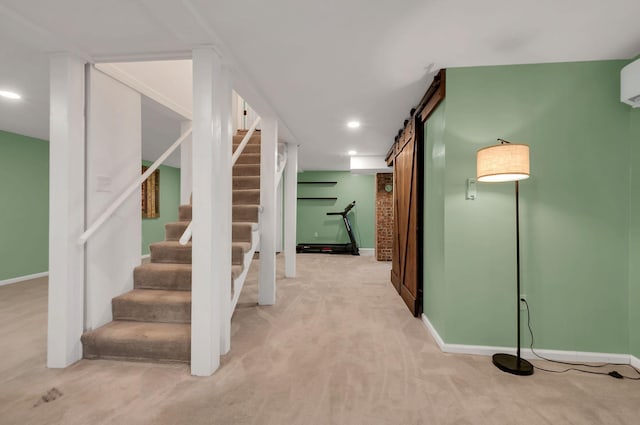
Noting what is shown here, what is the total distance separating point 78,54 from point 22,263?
431cm

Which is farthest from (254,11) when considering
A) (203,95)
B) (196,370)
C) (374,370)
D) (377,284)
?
(377,284)

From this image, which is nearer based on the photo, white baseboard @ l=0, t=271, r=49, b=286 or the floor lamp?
the floor lamp

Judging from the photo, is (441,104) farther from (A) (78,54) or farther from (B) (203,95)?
(A) (78,54)

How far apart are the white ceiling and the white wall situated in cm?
37

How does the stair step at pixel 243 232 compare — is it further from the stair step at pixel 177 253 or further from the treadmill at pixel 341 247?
the treadmill at pixel 341 247

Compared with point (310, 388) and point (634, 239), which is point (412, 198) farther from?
point (310, 388)

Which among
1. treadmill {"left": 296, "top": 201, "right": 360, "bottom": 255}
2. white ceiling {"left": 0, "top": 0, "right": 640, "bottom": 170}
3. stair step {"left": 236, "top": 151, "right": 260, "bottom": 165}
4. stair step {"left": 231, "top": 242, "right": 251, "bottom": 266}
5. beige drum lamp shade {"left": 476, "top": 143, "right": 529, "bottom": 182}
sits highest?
white ceiling {"left": 0, "top": 0, "right": 640, "bottom": 170}

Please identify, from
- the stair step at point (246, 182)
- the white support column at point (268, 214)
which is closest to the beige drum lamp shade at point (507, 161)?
the white support column at point (268, 214)

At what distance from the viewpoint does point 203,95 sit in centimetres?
200

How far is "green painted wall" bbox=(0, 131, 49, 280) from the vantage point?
439cm

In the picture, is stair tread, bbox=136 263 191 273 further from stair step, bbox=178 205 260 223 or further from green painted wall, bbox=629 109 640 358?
green painted wall, bbox=629 109 640 358

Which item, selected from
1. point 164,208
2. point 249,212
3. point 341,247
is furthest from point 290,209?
point 164,208

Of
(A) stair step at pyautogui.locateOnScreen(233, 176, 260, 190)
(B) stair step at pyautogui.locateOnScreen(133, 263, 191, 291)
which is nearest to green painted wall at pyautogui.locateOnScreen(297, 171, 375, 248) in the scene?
(A) stair step at pyautogui.locateOnScreen(233, 176, 260, 190)

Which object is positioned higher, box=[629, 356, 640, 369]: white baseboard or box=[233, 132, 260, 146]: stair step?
box=[233, 132, 260, 146]: stair step
